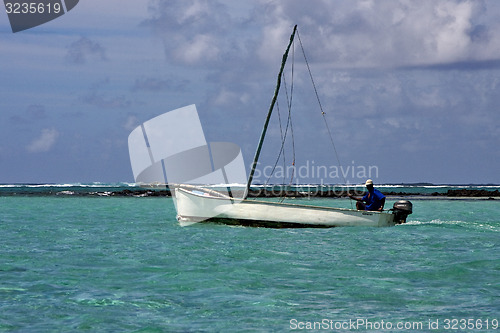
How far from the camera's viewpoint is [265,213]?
29.1m

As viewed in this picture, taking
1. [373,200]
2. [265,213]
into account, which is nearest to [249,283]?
[265,213]

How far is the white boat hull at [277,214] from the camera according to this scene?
95.1ft

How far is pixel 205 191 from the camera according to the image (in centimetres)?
3088

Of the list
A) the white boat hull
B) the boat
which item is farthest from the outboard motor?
the white boat hull

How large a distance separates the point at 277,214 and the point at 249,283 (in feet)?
42.0

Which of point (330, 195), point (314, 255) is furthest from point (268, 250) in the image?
point (330, 195)

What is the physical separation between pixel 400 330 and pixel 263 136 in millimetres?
20597

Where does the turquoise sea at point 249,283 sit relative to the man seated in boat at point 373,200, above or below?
below

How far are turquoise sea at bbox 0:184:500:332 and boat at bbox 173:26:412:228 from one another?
1411 mm

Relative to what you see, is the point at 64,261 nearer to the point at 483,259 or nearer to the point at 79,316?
the point at 79,316

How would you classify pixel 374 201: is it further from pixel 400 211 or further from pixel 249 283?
pixel 249 283

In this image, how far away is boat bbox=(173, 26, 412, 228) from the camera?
29016mm
